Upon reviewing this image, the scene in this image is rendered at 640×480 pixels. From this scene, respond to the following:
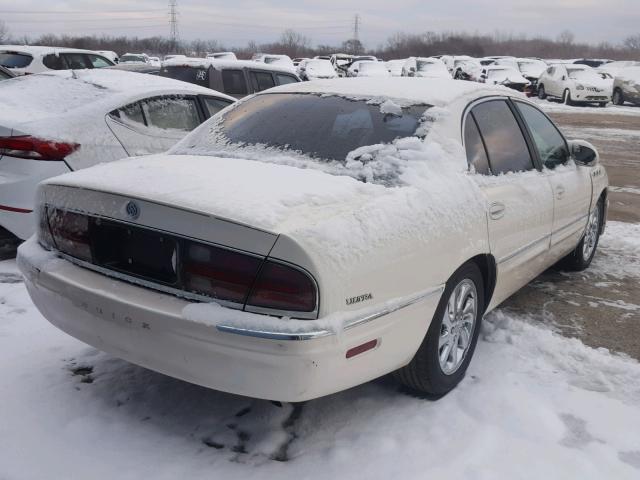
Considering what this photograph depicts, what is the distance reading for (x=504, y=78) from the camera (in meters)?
27.6

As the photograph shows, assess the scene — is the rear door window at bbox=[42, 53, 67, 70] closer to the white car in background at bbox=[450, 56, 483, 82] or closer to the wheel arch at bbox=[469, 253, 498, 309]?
the wheel arch at bbox=[469, 253, 498, 309]

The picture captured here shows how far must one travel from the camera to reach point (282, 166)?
317 centimetres

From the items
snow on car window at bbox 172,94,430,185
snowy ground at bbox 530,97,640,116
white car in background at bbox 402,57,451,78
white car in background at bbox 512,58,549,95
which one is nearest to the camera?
snow on car window at bbox 172,94,430,185

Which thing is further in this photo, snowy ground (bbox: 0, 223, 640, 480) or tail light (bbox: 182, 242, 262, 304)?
snowy ground (bbox: 0, 223, 640, 480)

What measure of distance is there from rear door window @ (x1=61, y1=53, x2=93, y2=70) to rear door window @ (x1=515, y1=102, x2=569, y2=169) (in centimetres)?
1324

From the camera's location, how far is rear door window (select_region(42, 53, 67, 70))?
15.3 meters

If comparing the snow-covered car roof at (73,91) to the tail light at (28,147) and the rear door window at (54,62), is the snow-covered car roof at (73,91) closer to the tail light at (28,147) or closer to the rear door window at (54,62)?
the tail light at (28,147)

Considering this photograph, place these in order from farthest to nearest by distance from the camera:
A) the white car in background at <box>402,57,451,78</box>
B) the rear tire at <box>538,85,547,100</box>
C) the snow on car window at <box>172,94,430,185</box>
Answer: the white car in background at <box>402,57,451,78</box> → the rear tire at <box>538,85,547,100</box> → the snow on car window at <box>172,94,430,185</box>

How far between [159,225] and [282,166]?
782mm

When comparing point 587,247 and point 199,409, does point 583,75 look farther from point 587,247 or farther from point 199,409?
point 199,409

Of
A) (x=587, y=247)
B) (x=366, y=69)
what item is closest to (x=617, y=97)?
(x=366, y=69)

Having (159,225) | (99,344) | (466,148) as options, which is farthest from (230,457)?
(466,148)

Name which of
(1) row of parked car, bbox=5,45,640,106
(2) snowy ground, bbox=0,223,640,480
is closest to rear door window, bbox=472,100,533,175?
(2) snowy ground, bbox=0,223,640,480

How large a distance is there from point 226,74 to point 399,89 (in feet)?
22.8
